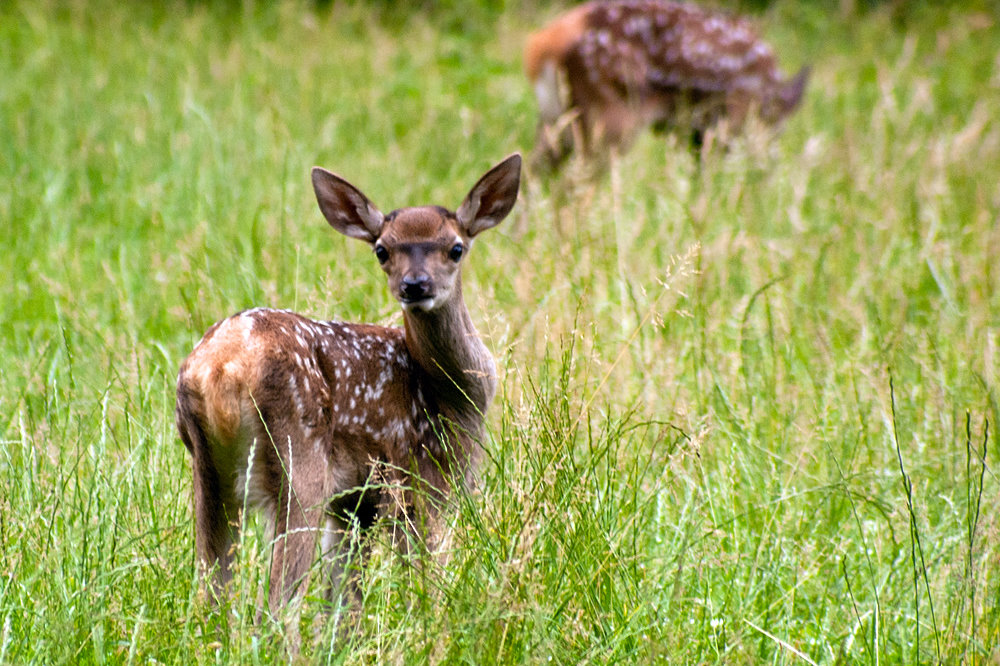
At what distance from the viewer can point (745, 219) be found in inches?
221

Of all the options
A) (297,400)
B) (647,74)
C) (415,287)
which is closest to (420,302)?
(415,287)

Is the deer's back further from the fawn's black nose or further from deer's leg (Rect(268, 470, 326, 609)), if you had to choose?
the fawn's black nose

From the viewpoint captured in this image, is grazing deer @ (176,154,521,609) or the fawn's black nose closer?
grazing deer @ (176,154,521,609)

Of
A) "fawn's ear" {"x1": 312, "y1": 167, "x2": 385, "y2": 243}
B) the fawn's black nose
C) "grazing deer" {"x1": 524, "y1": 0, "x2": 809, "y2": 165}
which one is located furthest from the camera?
"grazing deer" {"x1": 524, "y1": 0, "x2": 809, "y2": 165}

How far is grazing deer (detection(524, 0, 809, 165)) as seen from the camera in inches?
268

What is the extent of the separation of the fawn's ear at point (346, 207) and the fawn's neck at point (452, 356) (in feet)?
0.86

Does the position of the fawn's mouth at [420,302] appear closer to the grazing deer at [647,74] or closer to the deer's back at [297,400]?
the deer's back at [297,400]

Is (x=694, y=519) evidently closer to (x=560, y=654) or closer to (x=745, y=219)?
(x=560, y=654)

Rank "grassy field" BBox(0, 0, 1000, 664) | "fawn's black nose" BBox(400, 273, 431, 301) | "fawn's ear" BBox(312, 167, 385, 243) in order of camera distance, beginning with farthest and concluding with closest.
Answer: "fawn's ear" BBox(312, 167, 385, 243) → "fawn's black nose" BBox(400, 273, 431, 301) → "grassy field" BBox(0, 0, 1000, 664)

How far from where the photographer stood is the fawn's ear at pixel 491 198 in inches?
134

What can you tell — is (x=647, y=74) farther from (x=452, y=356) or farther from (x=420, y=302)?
(x=420, y=302)

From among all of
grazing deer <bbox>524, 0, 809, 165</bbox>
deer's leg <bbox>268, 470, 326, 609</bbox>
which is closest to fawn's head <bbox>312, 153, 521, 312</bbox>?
deer's leg <bbox>268, 470, 326, 609</bbox>

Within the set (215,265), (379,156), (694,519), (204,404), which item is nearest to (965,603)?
(694,519)

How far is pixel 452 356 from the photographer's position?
3.39 m
